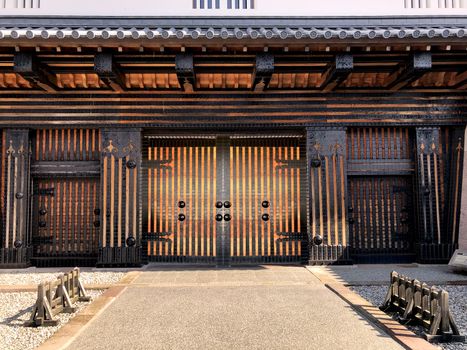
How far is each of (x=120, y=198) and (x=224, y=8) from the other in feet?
19.3

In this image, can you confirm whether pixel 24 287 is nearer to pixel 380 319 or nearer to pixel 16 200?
pixel 16 200

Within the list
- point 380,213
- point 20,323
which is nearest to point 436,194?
point 380,213

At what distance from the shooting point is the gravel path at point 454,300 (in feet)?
14.9

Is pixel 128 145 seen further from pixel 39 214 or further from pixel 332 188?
pixel 332 188

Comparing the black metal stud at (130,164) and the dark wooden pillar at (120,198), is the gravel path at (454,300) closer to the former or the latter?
the dark wooden pillar at (120,198)

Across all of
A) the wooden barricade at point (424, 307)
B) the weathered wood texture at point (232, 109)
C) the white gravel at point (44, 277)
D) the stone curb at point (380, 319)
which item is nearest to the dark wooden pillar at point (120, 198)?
the weathered wood texture at point (232, 109)

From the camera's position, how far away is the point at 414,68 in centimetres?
753

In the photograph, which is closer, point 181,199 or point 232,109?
point 232,109

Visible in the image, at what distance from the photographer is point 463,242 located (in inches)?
351

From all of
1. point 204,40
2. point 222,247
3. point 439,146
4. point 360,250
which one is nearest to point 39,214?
point 222,247

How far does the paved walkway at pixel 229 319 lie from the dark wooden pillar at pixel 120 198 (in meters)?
1.72

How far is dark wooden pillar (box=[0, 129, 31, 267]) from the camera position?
29.3 feet

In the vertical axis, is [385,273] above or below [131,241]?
below

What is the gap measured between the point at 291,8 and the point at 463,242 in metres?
7.47
